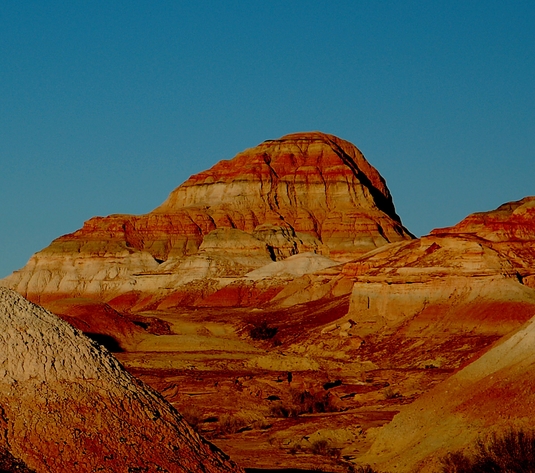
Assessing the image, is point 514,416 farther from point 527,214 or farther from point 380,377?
point 527,214

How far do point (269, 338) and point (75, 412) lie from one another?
48.7 metres

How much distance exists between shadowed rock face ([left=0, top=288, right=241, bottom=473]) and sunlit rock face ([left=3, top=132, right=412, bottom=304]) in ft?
312

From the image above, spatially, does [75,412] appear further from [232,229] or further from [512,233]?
[232,229]

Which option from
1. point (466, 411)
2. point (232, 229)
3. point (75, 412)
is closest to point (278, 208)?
point (232, 229)

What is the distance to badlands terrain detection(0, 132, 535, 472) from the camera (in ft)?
48.3

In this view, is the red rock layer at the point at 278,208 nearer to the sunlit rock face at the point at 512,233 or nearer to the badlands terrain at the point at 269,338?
the badlands terrain at the point at 269,338

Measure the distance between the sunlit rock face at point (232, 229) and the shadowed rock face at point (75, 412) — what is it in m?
95.2

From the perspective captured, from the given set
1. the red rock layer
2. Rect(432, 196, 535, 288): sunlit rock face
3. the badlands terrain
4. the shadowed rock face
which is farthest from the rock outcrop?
the red rock layer

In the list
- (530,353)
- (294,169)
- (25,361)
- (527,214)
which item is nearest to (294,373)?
(530,353)

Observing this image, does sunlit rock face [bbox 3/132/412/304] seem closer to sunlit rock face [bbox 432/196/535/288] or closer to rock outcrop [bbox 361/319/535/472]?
sunlit rock face [bbox 432/196/535/288]

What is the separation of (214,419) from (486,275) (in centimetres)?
2381

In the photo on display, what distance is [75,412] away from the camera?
14.4m

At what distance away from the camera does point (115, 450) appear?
14062 millimetres

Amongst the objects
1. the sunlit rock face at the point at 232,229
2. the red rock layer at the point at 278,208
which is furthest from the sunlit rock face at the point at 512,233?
the red rock layer at the point at 278,208
